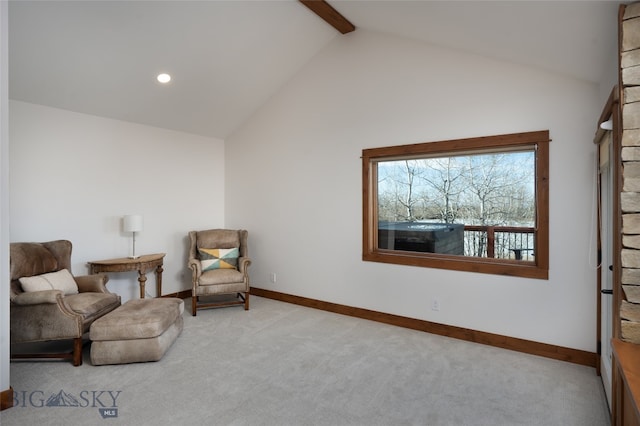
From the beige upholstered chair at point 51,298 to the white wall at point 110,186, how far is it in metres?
0.47

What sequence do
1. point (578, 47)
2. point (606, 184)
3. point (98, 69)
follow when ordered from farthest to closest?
point (98, 69), point (606, 184), point (578, 47)

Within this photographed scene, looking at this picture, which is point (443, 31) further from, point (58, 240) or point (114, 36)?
point (58, 240)

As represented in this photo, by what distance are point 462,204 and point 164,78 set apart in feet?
11.6

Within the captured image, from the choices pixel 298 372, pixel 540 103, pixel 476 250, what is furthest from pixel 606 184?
pixel 298 372

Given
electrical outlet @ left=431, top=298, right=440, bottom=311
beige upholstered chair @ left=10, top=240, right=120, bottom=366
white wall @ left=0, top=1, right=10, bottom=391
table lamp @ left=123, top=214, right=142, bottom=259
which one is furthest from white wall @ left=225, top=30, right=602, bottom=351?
white wall @ left=0, top=1, right=10, bottom=391

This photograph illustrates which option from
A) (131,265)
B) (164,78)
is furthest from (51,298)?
(164,78)

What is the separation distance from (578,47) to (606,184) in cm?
99

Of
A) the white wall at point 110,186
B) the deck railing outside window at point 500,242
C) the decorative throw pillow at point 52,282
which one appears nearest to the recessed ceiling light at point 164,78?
the white wall at point 110,186

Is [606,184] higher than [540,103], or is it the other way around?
[540,103]

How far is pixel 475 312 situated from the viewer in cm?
Answer: 353

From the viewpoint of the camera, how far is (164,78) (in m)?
4.10

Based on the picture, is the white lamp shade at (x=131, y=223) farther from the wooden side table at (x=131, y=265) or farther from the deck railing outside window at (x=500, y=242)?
the deck railing outside window at (x=500, y=242)

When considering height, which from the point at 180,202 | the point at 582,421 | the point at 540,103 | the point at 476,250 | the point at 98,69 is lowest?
the point at 582,421

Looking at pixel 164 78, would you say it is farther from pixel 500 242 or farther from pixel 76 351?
pixel 500 242
